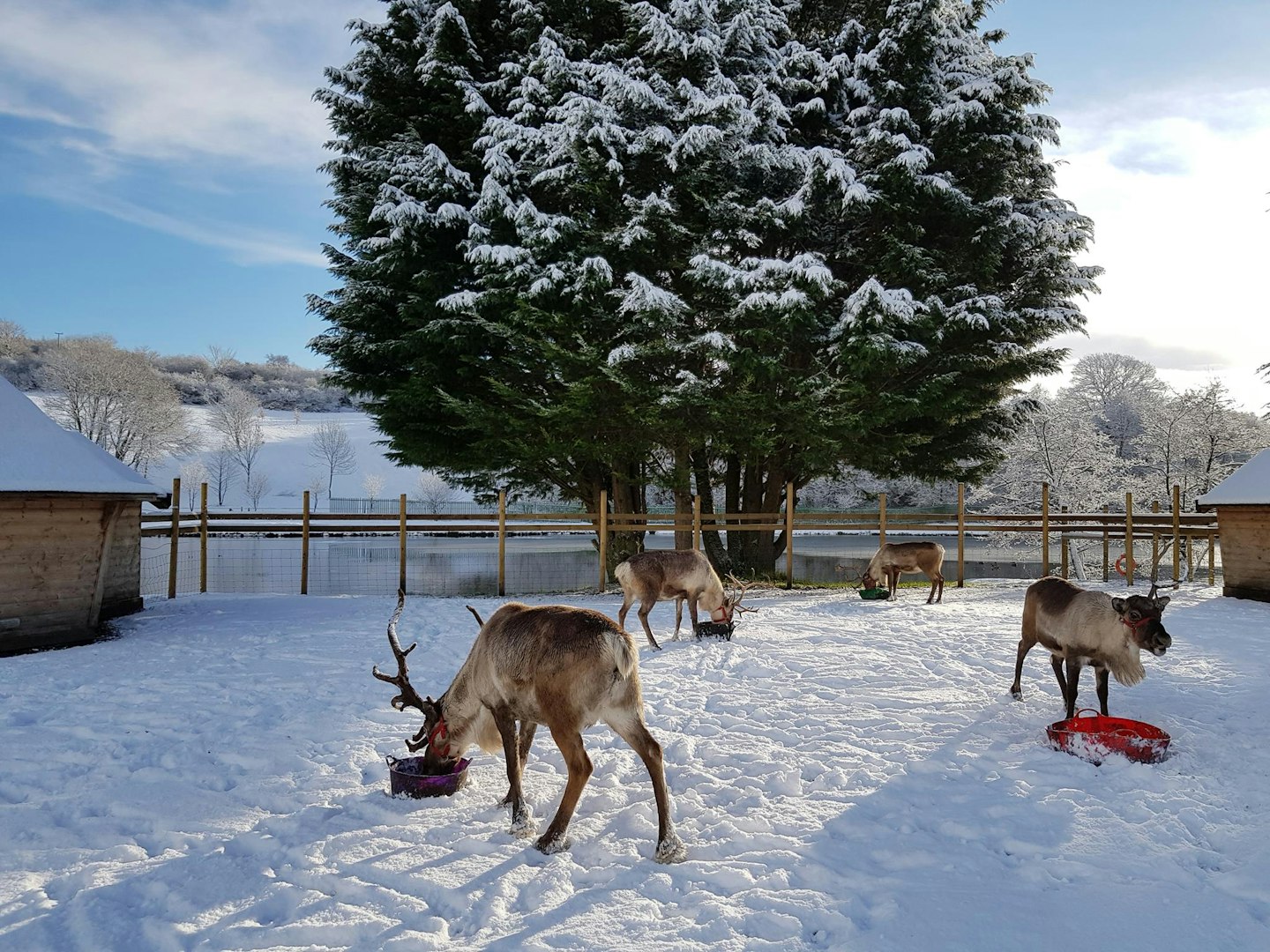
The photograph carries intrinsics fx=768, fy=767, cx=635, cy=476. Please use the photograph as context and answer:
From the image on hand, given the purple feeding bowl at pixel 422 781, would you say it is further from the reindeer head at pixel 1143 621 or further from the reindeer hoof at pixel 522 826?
the reindeer head at pixel 1143 621

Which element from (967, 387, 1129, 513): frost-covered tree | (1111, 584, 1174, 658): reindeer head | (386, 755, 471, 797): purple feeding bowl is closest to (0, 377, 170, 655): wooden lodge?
(386, 755, 471, 797): purple feeding bowl

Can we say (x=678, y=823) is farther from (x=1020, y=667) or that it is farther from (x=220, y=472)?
(x=220, y=472)

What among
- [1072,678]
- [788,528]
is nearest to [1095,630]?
[1072,678]

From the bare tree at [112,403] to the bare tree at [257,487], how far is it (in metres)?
12.5

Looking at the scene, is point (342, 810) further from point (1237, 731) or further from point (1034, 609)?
point (1237, 731)

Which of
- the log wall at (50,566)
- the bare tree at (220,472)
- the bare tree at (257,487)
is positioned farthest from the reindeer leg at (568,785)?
the bare tree at (220,472)

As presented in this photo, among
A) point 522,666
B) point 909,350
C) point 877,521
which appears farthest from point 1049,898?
point 877,521

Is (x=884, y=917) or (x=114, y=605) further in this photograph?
(x=114, y=605)

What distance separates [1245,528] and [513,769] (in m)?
15.4

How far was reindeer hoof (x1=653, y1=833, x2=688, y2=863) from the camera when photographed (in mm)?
3900

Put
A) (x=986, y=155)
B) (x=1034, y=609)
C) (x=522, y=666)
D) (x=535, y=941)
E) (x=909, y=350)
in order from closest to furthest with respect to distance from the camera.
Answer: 1. (x=535, y=941)
2. (x=522, y=666)
3. (x=1034, y=609)
4. (x=909, y=350)
5. (x=986, y=155)

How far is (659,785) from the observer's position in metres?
4.00

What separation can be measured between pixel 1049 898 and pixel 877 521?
1419 cm

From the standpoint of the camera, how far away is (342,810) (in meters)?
4.56
